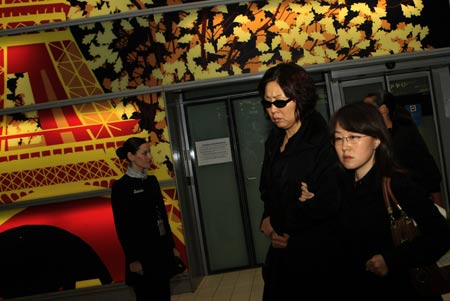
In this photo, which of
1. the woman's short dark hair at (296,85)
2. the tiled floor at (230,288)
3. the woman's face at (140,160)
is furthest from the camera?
the tiled floor at (230,288)

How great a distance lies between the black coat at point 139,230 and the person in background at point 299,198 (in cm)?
166

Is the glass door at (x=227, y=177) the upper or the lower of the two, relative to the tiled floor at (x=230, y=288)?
upper

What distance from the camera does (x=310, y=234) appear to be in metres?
2.38

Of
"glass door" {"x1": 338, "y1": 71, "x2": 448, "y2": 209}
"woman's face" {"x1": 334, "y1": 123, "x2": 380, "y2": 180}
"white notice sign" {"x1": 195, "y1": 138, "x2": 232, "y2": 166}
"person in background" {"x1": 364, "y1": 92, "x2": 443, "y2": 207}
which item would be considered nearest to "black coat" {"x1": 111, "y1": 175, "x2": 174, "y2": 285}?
"person in background" {"x1": 364, "y1": 92, "x2": 443, "y2": 207}

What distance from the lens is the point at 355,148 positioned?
2.22m

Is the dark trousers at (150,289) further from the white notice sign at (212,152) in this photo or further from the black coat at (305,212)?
the white notice sign at (212,152)

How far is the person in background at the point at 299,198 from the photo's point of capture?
2326 mm

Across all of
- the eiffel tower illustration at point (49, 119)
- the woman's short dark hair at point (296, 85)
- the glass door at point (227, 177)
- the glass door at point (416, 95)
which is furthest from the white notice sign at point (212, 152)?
the woman's short dark hair at point (296, 85)

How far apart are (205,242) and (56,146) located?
211cm

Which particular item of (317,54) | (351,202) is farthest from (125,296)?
(351,202)

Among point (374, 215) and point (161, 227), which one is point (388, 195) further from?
point (161, 227)

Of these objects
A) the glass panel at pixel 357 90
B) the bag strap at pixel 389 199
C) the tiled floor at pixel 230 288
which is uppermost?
the glass panel at pixel 357 90

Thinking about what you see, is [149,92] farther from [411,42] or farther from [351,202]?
[351,202]

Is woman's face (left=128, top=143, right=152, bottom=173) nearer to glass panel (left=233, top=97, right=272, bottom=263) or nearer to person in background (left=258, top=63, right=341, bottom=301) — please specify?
person in background (left=258, top=63, right=341, bottom=301)
